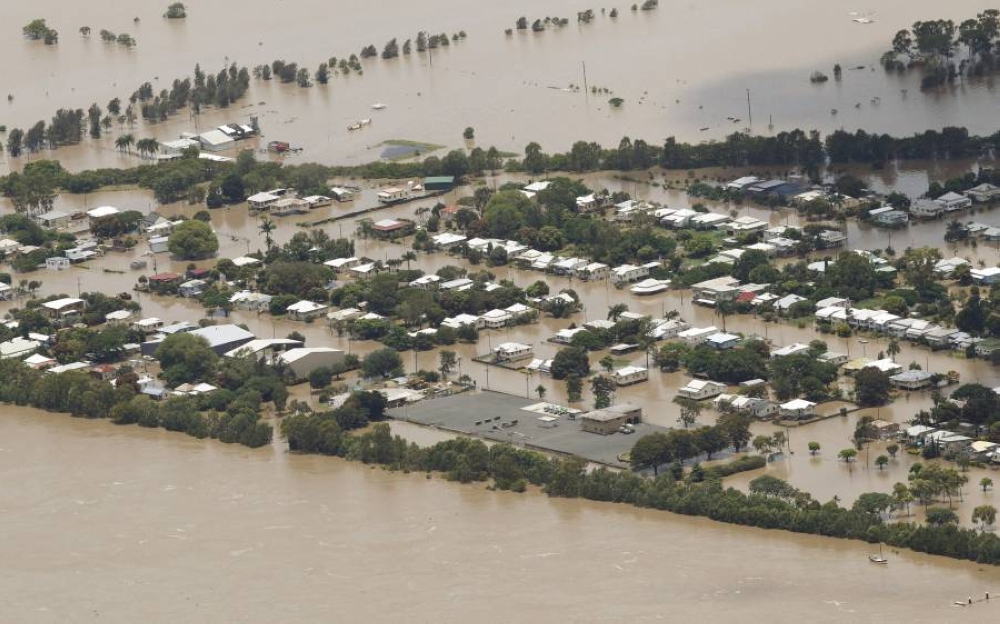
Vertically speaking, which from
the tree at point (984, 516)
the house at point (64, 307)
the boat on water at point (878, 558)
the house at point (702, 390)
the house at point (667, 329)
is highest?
the house at point (64, 307)

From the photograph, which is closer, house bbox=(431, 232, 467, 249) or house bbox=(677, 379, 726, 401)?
house bbox=(677, 379, 726, 401)

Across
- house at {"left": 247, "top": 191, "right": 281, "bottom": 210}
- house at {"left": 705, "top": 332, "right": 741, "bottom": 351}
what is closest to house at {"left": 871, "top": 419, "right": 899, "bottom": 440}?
house at {"left": 705, "top": 332, "right": 741, "bottom": 351}

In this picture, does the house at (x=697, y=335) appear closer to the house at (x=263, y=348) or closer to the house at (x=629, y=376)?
the house at (x=629, y=376)

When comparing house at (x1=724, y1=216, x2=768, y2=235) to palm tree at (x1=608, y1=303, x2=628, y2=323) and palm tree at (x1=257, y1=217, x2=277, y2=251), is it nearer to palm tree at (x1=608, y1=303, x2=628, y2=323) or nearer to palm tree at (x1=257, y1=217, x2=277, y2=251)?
palm tree at (x1=608, y1=303, x2=628, y2=323)

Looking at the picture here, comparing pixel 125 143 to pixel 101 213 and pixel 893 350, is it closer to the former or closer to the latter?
pixel 101 213

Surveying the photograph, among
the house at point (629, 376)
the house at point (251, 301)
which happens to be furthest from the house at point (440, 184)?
the house at point (629, 376)

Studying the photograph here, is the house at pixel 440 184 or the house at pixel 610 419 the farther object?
the house at pixel 440 184
